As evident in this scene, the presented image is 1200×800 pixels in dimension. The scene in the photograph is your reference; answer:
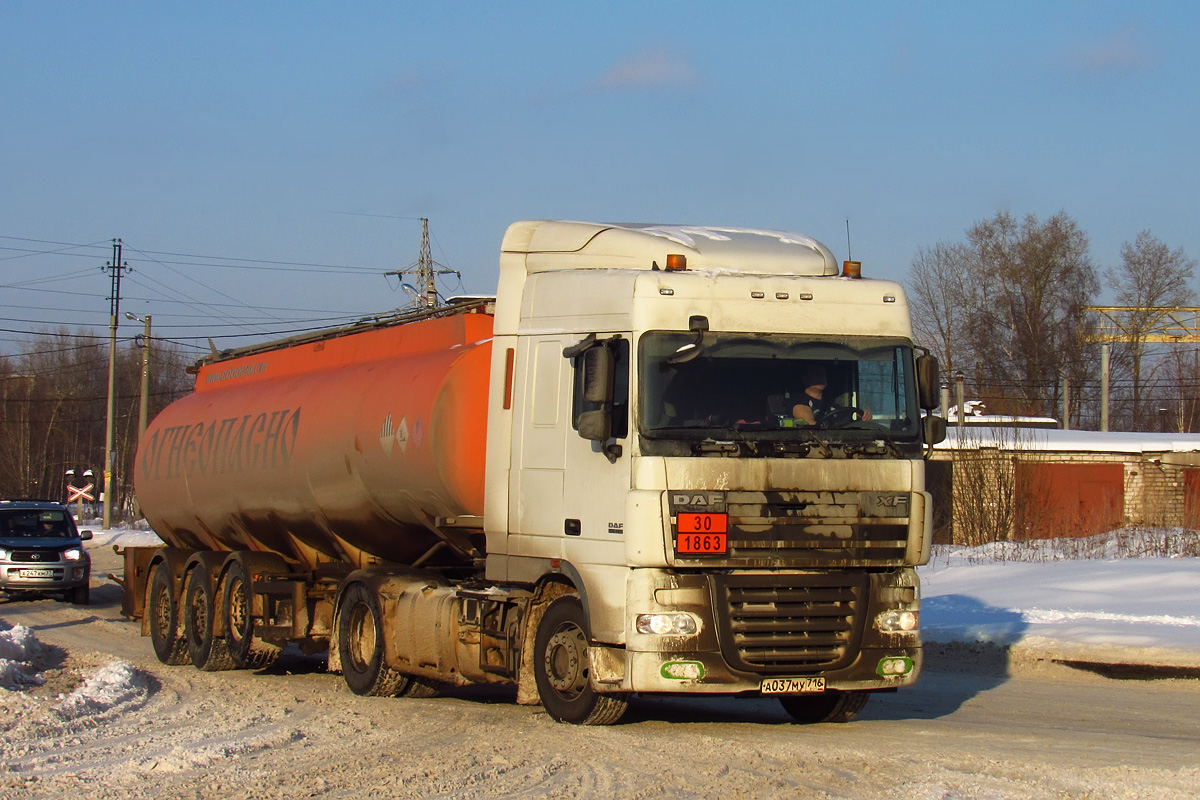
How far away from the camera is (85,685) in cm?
1221

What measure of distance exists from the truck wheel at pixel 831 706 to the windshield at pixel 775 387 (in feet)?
7.10

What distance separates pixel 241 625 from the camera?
14844mm

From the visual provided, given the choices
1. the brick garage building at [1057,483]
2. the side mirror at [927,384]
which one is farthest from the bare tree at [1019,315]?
the side mirror at [927,384]

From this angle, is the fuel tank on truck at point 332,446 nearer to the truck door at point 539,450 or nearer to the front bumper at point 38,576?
the truck door at point 539,450

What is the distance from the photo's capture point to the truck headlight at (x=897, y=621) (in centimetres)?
946

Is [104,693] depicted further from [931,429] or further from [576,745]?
[931,429]

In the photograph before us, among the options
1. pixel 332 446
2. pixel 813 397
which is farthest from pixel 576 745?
pixel 332 446

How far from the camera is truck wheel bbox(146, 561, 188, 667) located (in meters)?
16.2

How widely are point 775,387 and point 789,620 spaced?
1.60m

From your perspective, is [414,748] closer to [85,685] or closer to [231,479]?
[85,685]

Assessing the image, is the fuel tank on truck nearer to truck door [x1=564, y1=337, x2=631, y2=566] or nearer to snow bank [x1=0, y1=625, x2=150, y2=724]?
truck door [x1=564, y1=337, x2=631, y2=566]

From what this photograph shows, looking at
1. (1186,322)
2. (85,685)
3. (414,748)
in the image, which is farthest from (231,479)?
(1186,322)

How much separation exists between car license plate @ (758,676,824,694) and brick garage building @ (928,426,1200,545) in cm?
2241

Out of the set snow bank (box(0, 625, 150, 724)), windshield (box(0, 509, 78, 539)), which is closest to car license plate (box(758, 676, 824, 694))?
snow bank (box(0, 625, 150, 724))
